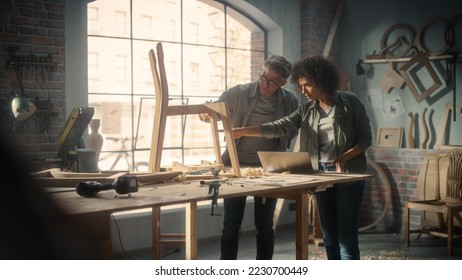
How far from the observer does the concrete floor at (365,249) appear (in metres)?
4.50

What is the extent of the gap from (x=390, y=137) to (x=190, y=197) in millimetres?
3631

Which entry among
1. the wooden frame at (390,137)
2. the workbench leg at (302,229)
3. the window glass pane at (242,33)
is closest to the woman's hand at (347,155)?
the workbench leg at (302,229)

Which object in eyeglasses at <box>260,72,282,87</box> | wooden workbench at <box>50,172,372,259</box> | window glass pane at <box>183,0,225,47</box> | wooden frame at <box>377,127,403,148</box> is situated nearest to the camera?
wooden workbench at <box>50,172,372,259</box>

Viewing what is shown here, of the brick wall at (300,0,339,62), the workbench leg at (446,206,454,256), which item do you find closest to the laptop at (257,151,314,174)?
the workbench leg at (446,206,454,256)

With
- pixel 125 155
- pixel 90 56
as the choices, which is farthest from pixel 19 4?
pixel 125 155

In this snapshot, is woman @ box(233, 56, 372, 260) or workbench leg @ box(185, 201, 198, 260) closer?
workbench leg @ box(185, 201, 198, 260)

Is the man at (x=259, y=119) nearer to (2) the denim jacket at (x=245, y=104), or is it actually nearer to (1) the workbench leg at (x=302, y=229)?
(2) the denim jacket at (x=245, y=104)

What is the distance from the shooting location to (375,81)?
5.69m

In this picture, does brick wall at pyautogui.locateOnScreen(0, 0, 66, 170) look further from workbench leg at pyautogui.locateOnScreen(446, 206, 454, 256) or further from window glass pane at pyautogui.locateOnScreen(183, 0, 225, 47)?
workbench leg at pyautogui.locateOnScreen(446, 206, 454, 256)

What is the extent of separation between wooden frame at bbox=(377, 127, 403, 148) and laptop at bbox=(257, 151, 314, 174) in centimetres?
261

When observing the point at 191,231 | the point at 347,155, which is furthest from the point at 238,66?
the point at 191,231

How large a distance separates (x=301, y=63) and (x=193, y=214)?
3.55 feet

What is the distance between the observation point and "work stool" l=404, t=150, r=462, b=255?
4.63 meters

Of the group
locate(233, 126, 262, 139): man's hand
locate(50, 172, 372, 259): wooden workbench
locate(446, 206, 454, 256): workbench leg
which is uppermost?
locate(233, 126, 262, 139): man's hand
